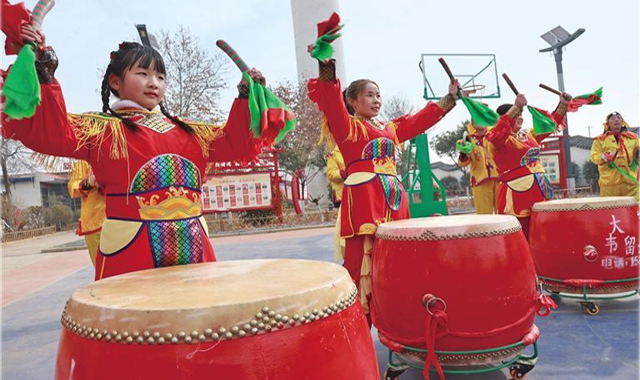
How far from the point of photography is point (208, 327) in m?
0.80

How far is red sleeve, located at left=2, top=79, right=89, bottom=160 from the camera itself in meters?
1.23

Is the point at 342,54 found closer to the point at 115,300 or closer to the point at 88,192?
the point at 88,192

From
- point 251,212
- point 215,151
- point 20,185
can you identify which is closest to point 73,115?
point 215,151

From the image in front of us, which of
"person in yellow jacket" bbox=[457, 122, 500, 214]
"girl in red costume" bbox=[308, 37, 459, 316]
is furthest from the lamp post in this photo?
"girl in red costume" bbox=[308, 37, 459, 316]

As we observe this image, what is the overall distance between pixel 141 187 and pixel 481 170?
4424 mm

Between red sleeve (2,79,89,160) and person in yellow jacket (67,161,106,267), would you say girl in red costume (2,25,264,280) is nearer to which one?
red sleeve (2,79,89,160)

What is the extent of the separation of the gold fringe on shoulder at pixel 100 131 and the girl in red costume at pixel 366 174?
105 cm

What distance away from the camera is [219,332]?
0.80 m

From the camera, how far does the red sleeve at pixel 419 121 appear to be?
2.56 metres

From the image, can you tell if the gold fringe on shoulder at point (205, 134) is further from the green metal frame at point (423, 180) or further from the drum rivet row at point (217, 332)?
the green metal frame at point (423, 180)

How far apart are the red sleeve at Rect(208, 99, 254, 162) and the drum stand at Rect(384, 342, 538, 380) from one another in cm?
108

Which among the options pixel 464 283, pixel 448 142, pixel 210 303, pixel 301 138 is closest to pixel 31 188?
pixel 301 138

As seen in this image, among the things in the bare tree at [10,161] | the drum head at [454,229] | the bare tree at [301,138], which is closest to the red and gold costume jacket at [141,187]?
the drum head at [454,229]

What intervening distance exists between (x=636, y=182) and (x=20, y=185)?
32069 mm
